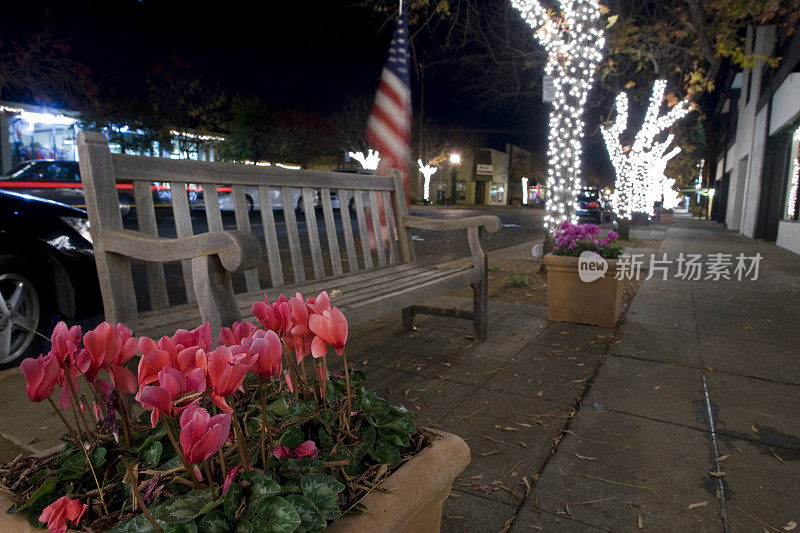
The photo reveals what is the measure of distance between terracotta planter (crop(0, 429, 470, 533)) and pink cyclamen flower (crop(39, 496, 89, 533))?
0.22 ft

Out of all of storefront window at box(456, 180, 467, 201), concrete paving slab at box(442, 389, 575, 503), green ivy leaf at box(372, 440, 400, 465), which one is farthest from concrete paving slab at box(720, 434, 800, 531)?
storefront window at box(456, 180, 467, 201)

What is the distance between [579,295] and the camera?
462 centimetres

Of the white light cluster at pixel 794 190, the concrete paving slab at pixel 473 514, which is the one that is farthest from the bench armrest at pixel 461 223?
the white light cluster at pixel 794 190

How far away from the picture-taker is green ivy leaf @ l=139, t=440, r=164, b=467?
42.4 inches

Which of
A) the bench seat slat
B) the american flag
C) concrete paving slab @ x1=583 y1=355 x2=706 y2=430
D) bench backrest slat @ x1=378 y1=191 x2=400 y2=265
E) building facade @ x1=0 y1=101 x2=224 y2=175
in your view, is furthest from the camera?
building facade @ x1=0 y1=101 x2=224 y2=175

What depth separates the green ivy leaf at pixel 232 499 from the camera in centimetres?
91

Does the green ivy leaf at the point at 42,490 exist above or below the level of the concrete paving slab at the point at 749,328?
above

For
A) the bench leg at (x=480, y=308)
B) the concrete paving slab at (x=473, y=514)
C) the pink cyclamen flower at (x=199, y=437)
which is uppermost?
the pink cyclamen flower at (x=199, y=437)

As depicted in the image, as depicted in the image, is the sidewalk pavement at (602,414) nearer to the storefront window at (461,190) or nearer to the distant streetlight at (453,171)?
the distant streetlight at (453,171)

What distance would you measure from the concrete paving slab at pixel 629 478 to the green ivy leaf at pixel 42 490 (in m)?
1.48

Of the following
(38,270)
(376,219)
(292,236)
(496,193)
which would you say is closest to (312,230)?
(292,236)

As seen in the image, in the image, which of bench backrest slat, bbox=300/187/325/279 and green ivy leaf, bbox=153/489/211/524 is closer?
green ivy leaf, bbox=153/489/211/524

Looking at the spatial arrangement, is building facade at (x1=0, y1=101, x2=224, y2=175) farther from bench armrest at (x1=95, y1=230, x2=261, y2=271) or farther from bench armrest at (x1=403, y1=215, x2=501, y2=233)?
bench armrest at (x1=95, y1=230, x2=261, y2=271)

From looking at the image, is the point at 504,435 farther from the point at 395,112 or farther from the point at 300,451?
the point at 395,112
